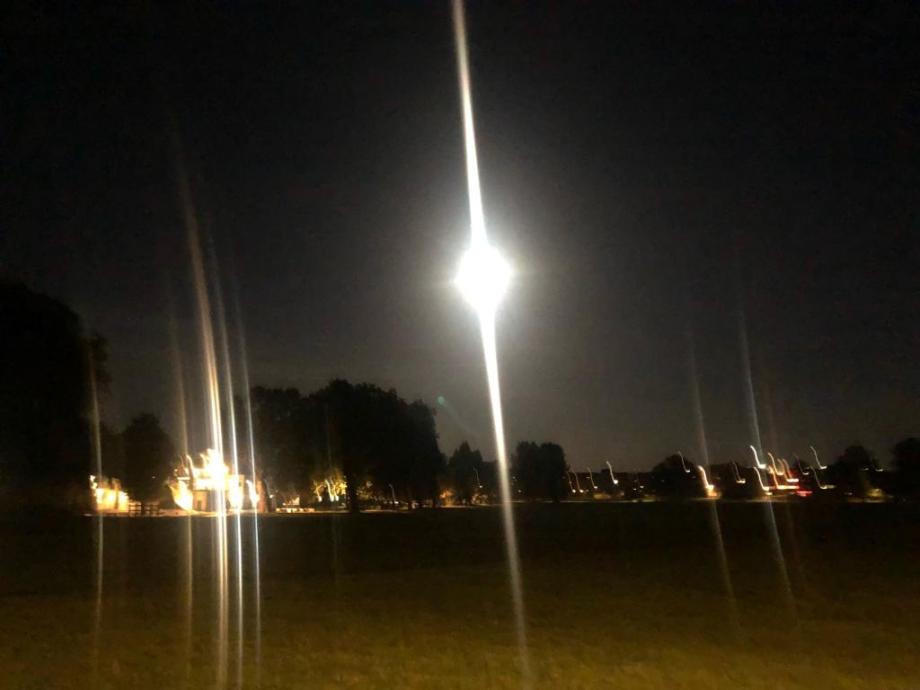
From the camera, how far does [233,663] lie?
1022 centimetres

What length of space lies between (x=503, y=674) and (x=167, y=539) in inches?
1084

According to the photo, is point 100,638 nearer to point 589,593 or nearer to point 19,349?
point 589,593

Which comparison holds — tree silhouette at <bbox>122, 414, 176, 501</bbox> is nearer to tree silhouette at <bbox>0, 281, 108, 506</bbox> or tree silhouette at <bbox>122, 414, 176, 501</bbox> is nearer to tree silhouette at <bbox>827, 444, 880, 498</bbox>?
tree silhouette at <bbox>0, 281, 108, 506</bbox>

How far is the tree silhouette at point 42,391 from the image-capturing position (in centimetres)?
3556

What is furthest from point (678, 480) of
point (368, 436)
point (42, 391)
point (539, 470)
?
point (42, 391)

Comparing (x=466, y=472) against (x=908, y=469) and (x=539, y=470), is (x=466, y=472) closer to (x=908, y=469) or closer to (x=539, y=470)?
(x=539, y=470)

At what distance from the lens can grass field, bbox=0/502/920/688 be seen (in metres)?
9.75

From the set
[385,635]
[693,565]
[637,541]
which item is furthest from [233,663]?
[637,541]

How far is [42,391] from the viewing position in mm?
37125

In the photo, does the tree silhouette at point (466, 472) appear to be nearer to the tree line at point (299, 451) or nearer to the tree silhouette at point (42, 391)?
the tree line at point (299, 451)

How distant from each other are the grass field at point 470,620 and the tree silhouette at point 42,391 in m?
11.6

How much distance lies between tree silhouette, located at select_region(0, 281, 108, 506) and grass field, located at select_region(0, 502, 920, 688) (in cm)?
1159

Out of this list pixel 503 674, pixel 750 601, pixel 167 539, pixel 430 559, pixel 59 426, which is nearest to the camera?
pixel 503 674

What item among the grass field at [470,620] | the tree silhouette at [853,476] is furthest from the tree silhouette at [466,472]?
the grass field at [470,620]
